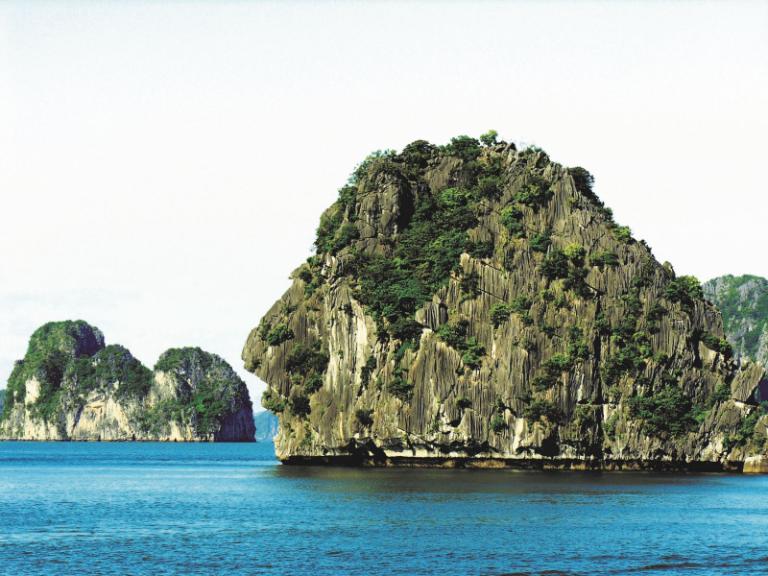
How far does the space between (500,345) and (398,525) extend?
46.8 m

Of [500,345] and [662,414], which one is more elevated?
[500,345]

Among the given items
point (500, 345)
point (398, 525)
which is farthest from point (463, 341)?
point (398, 525)

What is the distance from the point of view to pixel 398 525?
64.2 meters

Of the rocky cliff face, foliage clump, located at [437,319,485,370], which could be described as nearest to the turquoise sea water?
the rocky cliff face

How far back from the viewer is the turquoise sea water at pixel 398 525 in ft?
170

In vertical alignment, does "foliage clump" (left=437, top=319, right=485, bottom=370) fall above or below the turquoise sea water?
above

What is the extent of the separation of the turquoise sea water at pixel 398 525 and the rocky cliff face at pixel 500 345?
644 cm

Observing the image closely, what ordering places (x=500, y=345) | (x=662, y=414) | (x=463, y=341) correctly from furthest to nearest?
(x=463, y=341) < (x=500, y=345) < (x=662, y=414)

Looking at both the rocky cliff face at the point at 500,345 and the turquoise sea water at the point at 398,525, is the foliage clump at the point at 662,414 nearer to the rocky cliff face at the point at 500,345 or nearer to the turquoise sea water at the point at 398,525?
the rocky cliff face at the point at 500,345

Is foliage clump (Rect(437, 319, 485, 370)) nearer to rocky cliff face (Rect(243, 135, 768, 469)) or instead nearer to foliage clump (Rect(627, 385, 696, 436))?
rocky cliff face (Rect(243, 135, 768, 469))

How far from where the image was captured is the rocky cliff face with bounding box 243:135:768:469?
106562 mm

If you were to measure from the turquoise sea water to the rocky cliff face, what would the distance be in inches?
254

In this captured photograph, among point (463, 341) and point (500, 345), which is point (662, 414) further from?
point (463, 341)

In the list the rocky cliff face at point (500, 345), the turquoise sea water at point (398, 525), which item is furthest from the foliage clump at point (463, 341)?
the turquoise sea water at point (398, 525)
